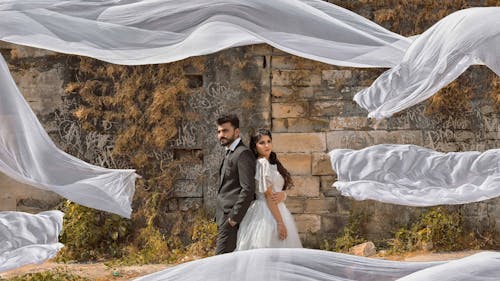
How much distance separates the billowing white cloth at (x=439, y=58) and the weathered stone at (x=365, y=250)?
451 centimetres

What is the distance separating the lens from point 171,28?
5.88 meters

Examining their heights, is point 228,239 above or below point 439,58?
below

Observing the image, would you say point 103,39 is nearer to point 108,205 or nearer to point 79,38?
point 79,38

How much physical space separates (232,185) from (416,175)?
140cm

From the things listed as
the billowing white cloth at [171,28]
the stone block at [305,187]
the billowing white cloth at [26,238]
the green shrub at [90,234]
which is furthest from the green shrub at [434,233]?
the billowing white cloth at [26,238]

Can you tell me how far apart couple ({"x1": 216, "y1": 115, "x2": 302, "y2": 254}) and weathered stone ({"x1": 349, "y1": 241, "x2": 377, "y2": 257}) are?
128 inches

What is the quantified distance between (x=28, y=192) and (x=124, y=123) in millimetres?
1301

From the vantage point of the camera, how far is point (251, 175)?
22.5 feet

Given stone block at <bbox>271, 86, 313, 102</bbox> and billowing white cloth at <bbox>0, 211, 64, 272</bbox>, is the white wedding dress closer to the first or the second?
billowing white cloth at <bbox>0, 211, 64, 272</bbox>

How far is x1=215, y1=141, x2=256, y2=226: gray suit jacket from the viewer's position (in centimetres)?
681

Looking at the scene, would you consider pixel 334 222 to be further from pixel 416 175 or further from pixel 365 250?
pixel 416 175

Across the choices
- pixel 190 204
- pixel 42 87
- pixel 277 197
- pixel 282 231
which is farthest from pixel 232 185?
pixel 42 87

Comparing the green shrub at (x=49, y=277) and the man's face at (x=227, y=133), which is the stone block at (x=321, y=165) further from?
the man's face at (x=227, y=133)

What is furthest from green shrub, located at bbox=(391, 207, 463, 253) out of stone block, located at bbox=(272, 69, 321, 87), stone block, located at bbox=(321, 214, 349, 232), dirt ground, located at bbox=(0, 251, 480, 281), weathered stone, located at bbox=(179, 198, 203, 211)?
weathered stone, located at bbox=(179, 198, 203, 211)
